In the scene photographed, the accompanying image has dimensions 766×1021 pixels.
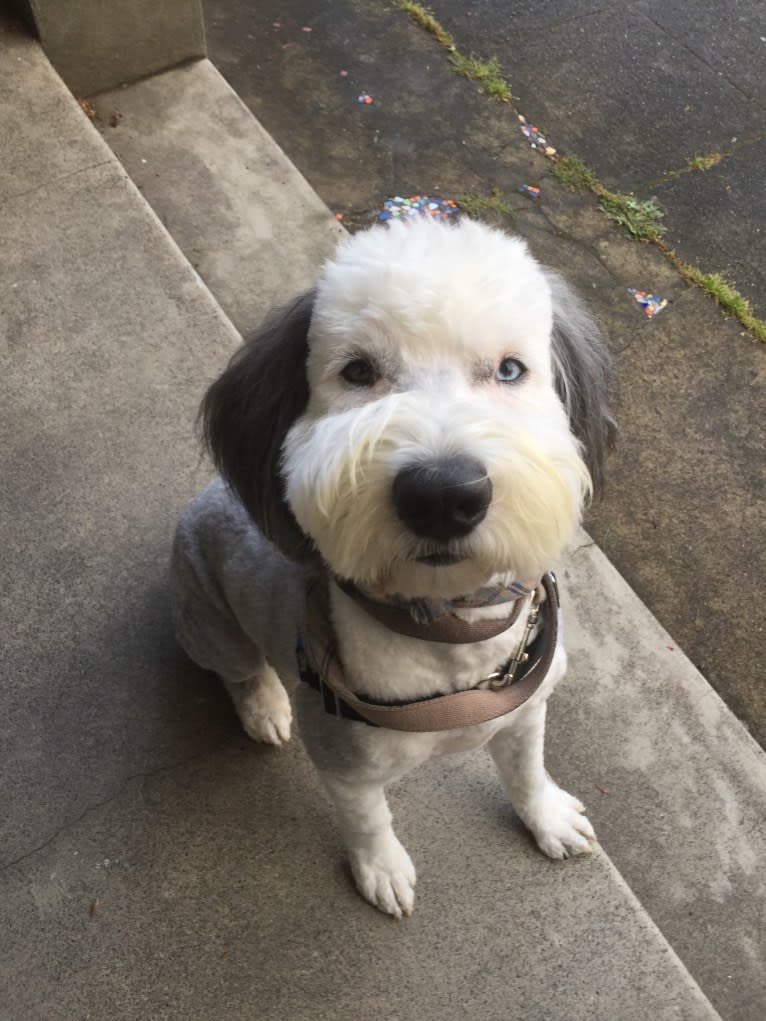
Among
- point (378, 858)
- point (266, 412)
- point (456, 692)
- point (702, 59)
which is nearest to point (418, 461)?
point (266, 412)

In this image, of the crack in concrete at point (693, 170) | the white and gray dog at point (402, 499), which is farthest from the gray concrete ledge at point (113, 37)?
the white and gray dog at point (402, 499)

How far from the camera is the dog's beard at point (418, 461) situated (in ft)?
4.07

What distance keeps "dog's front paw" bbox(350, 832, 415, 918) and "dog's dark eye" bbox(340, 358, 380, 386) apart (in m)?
1.00

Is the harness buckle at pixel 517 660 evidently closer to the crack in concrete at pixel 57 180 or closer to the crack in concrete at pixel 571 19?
the crack in concrete at pixel 57 180

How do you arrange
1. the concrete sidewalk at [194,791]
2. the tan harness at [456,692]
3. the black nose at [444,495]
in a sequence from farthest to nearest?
the concrete sidewalk at [194,791] < the tan harness at [456,692] < the black nose at [444,495]

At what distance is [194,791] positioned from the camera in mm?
2191

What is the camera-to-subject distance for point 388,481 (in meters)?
1.23

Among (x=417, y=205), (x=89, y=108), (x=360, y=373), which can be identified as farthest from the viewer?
(x=417, y=205)

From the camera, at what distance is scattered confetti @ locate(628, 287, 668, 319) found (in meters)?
3.57

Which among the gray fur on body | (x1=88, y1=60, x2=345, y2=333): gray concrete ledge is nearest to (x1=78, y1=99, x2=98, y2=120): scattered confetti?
(x1=88, y1=60, x2=345, y2=333): gray concrete ledge

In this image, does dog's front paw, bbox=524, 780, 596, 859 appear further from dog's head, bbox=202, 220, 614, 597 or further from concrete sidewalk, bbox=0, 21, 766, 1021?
dog's head, bbox=202, 220, 614, 597

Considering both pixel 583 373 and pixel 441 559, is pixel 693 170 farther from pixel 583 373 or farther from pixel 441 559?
pixel 441 559

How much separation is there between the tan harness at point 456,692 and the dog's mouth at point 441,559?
0.25 metres

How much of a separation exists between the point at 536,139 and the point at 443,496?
131 inches
